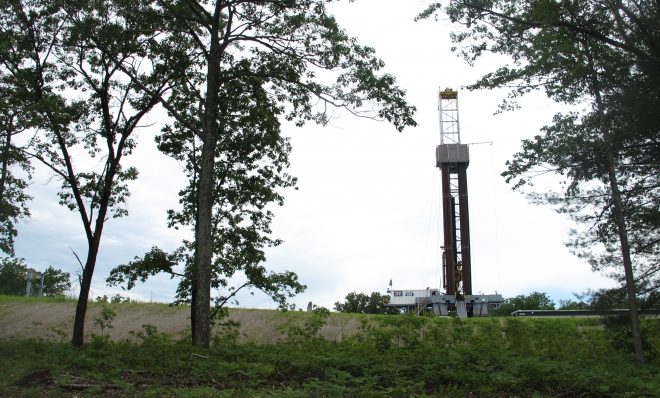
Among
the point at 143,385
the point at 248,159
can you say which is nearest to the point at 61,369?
the point at 143,385

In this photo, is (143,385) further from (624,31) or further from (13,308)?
(13,308)

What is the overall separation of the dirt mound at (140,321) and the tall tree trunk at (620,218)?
9.03m

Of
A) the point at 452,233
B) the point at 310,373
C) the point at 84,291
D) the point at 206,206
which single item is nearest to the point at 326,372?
the point at 310,373

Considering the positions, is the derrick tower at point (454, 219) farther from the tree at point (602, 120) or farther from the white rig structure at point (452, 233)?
the tree at point (602, 120)

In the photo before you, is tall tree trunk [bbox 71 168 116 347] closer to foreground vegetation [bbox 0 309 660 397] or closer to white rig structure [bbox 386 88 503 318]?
foreground vegetation [bbox 0 309 660 397]

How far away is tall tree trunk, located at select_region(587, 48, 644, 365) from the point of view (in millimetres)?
12869

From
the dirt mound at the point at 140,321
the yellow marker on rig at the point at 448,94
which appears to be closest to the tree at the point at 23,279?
the dirt mound at the point at 140,321

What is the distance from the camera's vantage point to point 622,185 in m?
14.4

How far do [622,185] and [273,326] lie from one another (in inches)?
507

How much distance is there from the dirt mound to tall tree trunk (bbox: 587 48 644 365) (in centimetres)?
903

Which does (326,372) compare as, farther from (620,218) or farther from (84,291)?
(84,291)

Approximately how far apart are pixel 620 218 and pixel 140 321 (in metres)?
17.7

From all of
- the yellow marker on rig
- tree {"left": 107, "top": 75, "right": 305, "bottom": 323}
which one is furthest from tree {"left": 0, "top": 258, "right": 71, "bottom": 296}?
the yellow marker on rig

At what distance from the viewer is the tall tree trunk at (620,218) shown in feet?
42.2
